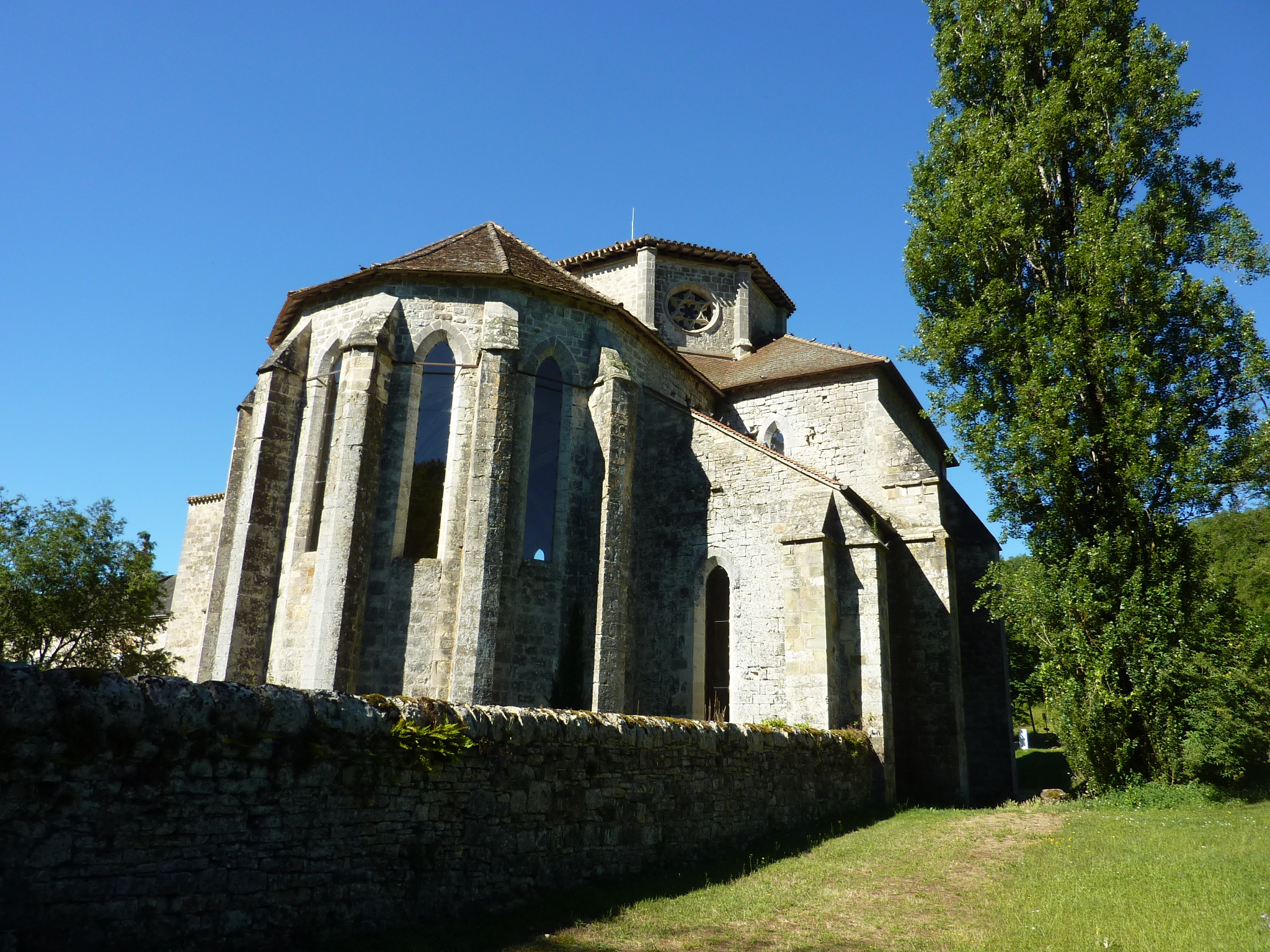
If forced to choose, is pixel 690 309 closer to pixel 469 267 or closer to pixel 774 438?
pixel 774 438

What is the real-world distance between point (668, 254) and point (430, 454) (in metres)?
11.6

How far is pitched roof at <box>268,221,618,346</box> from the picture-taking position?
48.8 feet

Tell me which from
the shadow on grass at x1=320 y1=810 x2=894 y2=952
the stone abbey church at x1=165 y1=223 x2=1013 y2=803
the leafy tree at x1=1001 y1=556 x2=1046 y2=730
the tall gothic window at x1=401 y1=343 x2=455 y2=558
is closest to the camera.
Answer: the shadow on grass at x1=320 y1=810 x2=894 y2=952

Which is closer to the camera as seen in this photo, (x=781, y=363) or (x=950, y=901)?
(x=950, y=901)

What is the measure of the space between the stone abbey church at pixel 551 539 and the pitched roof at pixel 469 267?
7cm

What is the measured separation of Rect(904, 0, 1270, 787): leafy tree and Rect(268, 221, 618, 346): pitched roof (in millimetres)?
6724

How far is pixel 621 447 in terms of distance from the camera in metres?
14.8

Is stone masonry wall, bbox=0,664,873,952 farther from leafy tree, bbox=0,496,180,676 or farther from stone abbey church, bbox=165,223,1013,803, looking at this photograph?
leafy tree, bbox=0,496,180,676

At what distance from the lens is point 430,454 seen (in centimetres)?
1486

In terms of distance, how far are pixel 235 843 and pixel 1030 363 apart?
13.1 metres

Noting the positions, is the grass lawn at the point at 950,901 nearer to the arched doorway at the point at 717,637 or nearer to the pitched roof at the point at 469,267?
the arched doorway at the point at 717,637

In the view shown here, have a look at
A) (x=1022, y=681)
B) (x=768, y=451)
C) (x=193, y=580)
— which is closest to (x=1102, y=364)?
(x=768, y=451)

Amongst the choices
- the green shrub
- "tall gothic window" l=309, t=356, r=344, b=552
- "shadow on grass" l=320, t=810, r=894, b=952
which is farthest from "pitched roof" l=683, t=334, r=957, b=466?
the green shrub

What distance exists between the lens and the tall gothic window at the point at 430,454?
14.1 meters
